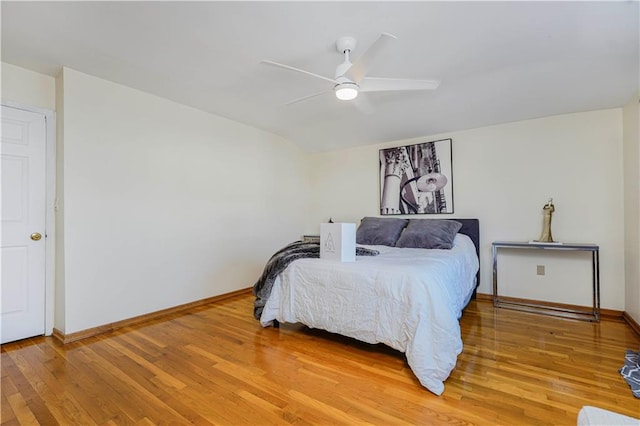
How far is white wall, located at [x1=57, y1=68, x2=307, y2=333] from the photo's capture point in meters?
2.79

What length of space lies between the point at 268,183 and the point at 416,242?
245 cm

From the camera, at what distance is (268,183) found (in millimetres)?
4777

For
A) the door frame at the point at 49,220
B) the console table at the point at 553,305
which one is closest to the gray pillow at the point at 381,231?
the console table at the point at 553,305

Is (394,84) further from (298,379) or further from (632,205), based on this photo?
(632,205)

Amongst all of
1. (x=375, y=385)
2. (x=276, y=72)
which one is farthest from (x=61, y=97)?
(x=375, y=385)

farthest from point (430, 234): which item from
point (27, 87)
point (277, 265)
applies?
point (27, 87)

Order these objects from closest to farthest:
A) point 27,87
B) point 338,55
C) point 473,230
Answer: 1. point 338,55
2. point 27,87
3. point 473,230

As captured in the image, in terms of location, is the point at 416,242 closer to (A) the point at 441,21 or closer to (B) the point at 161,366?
(A) the point at 441,21

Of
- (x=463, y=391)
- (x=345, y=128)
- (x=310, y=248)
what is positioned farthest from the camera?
(x=345, y=128)

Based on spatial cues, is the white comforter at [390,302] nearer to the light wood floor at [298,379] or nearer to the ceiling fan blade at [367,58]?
the light wood floor at [298,379]

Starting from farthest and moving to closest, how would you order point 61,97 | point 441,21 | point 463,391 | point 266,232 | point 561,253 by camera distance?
point 266,232
point 561,253
point 61,97
point 441,21
point 463,391

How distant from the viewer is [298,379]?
6.66 ft

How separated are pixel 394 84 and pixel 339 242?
1.33 metres

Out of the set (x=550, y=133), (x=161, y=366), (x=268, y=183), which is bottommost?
(x=161, y=366)
